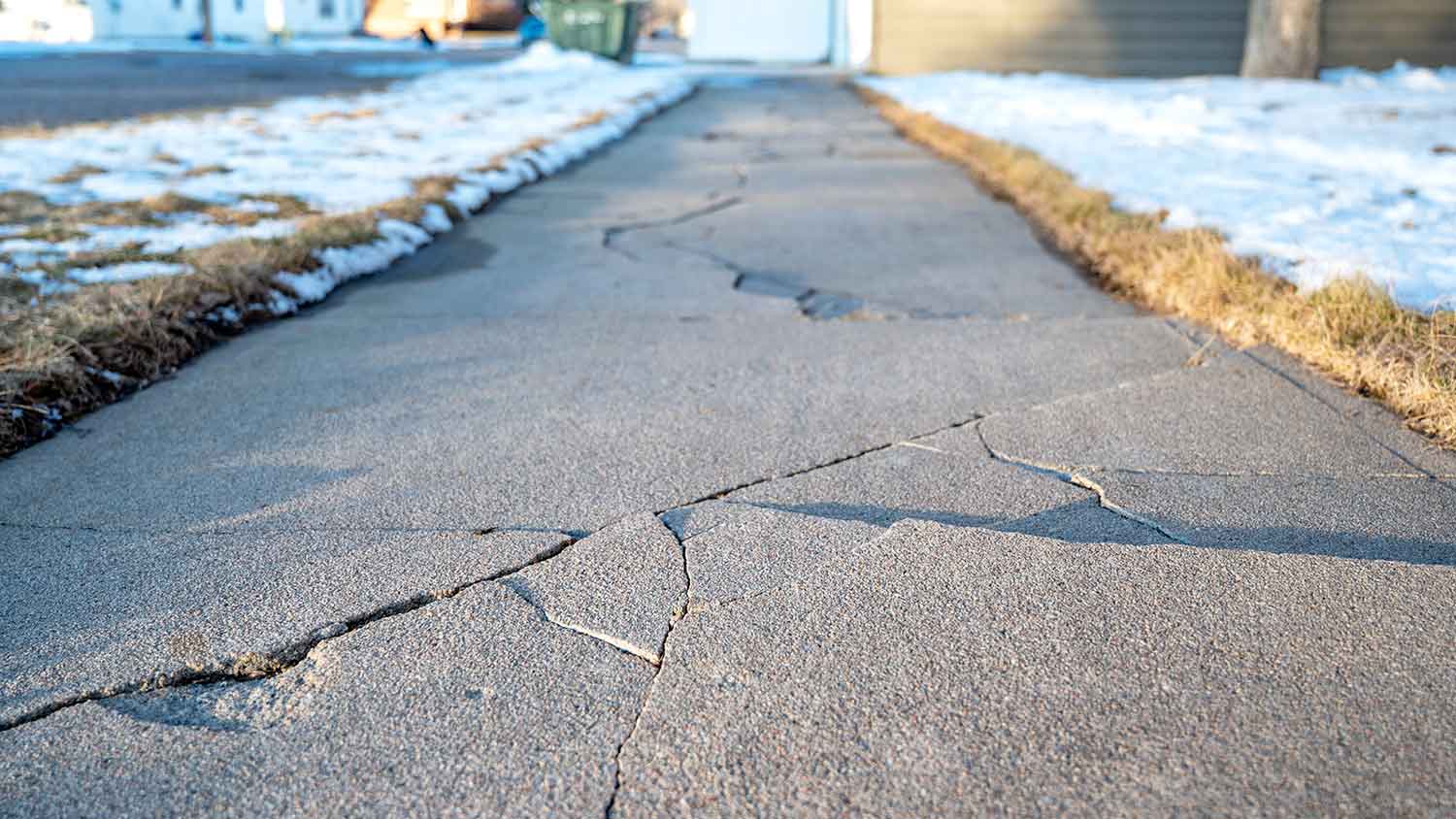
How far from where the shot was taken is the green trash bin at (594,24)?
25.0 meters

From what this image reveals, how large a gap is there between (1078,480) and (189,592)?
6.51 ft

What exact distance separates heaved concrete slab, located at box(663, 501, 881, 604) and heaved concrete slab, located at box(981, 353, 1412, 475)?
0.73m

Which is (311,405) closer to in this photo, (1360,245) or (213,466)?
(213,466)

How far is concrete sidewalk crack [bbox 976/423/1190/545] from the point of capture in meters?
2.52

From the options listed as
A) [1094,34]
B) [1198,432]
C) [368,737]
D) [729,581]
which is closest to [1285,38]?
[1094,34]

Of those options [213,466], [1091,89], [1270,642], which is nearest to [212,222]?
[213,466]

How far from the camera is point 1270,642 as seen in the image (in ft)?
6.56

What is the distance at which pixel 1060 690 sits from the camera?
1863mm

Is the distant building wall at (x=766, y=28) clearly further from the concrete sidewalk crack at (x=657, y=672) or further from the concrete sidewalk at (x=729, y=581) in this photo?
the concrete sidewalk crack at (x=657, y=672)

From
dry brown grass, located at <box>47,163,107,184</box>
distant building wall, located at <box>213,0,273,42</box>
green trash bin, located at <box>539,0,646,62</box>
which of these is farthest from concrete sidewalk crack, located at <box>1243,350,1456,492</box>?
distant building wall, located at <box>213,0,273,42</box>

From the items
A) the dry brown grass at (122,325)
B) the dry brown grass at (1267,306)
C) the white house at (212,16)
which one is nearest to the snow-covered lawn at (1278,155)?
the dry brown grass at (1267,306)

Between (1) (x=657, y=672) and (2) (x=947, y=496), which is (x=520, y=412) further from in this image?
(1) (x=657, y=672)

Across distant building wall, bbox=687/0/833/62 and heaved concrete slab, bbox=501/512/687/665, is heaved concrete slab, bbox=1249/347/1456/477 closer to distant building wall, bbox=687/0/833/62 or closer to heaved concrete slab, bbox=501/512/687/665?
heaved concrete slab, bbox=501/512/687/665

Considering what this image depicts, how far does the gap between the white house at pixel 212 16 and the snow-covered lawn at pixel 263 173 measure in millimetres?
29765
